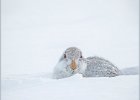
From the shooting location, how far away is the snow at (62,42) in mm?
3381

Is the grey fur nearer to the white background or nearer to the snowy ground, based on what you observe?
the white background

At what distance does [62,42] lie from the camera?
7688mm

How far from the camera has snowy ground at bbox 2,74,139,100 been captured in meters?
3.18

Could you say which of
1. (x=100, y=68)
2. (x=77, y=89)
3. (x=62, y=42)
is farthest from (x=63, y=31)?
(x=77, y=89)

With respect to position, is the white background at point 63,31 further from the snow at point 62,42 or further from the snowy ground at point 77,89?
the snowy ground at point 77,89

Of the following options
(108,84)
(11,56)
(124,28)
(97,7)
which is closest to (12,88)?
(108,84)

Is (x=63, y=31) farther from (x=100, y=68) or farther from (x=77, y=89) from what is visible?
(x=77, y=89)

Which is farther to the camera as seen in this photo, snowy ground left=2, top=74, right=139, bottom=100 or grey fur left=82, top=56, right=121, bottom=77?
grey fur left=82, top=56, right=121, bottom=77

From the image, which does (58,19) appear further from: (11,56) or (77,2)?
(11,56)

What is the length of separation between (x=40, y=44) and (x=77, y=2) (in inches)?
118

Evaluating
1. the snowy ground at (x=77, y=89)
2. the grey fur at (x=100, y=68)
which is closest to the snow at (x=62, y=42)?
the snowy ground at (x=77, y=89)

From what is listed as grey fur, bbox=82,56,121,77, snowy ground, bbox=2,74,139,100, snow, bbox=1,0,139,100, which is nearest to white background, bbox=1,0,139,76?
snow, bbox=1,0,139,100

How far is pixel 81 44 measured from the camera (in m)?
7.53

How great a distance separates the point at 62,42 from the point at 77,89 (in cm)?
433
